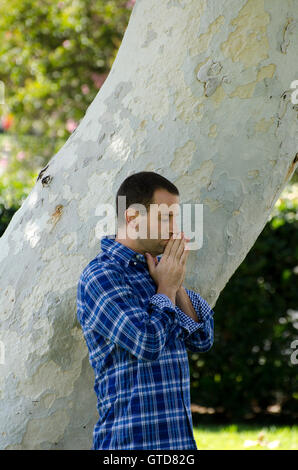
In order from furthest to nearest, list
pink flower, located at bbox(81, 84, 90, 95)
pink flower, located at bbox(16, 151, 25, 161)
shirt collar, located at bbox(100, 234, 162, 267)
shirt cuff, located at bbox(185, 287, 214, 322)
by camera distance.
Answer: pink flower, located at bbox(16, 151, 25, 161) → pink flower, located at bbox(81, 84, 90, 95) → shirt cuff, located at bbox(185, 287, 214, 322) → shirt collar, located at bbox(100, 234, 162, 267)

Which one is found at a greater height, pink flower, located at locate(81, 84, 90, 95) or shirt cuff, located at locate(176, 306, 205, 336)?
pink flower, located at locate(81, 84, 90, 95)

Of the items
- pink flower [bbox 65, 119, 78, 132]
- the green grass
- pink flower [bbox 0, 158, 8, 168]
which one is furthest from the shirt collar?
pink flower [bbox 0, 158, 8, 168]

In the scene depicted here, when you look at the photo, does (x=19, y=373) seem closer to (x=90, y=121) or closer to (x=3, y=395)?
(x=3, y=395)

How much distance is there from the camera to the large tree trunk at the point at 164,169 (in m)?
3.02

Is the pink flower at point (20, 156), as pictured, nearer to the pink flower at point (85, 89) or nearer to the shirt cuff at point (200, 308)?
the pink flower at point (85, 89)

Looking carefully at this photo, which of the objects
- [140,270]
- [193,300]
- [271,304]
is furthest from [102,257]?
[271,304]

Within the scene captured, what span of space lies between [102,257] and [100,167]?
1.97 ft

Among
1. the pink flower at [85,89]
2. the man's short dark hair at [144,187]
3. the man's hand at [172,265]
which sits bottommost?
the man's hand at [172,265]

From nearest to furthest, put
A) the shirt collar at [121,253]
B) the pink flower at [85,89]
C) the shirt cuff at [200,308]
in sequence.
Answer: the shirt collar at [121,253]
the shirt cuff at [200,308]
the pink flower at [85,89]

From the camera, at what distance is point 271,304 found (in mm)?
6145

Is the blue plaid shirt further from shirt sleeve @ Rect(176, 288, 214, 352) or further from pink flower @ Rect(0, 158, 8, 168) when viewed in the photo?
pink flower @ Rect(0, 158, 8, 168)

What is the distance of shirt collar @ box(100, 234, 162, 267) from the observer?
8.70 feet

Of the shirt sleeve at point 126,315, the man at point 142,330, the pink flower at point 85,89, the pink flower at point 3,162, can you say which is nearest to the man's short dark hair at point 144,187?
the man at point 142,330

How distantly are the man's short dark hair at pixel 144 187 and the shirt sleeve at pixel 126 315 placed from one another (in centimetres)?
32
